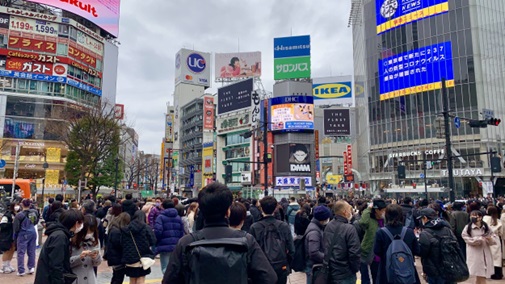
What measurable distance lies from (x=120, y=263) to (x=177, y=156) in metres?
82.7

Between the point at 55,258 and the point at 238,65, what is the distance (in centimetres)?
8334

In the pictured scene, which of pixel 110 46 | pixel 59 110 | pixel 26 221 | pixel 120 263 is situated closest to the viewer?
pixel 120 263

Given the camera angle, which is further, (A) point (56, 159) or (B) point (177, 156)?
(B) point (177, 156)

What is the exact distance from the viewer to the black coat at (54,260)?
4434 millimetres

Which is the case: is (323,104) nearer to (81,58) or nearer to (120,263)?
(81,58)

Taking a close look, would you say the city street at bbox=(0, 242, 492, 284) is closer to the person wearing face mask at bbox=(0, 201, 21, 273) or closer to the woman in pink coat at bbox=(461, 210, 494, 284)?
the person wearing face mask at bbox=(0, 201, 21, 273)

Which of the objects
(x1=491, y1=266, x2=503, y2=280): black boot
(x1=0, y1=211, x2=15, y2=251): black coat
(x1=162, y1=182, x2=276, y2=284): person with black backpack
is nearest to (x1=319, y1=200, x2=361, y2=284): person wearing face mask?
(x1=162, y1=182, x2=276, y2=284): person with black backpack

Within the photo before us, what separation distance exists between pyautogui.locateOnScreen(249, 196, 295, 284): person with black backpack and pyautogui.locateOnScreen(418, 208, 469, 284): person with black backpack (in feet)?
6.32

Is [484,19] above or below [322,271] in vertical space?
above

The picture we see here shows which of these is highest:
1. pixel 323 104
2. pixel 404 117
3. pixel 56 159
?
pixel 323 104

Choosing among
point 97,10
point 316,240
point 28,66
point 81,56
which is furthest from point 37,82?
point 316,240

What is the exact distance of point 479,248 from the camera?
739 centimetres

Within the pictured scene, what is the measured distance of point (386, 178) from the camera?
53.2 m

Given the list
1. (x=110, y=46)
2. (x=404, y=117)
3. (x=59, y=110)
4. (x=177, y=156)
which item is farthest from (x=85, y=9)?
(x=404, y=117)
